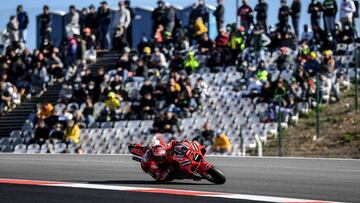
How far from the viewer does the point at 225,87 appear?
2039 cm

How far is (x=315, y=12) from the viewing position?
2111cm

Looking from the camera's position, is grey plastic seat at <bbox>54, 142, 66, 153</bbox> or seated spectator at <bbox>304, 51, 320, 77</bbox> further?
grey plastic seat at <bbox>54, 142, 66, 153</bbox>

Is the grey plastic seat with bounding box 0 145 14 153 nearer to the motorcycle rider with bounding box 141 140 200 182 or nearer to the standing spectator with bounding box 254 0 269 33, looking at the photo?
the standing spectator with bounding box 254 0 269 33

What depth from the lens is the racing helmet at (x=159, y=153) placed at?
10327 mm

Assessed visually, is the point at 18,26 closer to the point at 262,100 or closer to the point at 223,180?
the point at 262,100

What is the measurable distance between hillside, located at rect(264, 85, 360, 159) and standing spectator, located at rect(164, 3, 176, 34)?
19.9 feet

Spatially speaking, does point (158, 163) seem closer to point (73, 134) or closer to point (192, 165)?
point (192, 165)

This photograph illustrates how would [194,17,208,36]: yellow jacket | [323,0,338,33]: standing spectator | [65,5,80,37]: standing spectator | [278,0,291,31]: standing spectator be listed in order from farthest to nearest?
1. [65,5,80,37]: standing spectator
2. [194,17,208,36]: yellow jacket
3. [278,0,291,31]: standing spectator
4. [323,0,338,33]: standing spectator

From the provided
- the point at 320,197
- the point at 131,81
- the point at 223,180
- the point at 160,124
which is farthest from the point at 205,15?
the point at 320,197

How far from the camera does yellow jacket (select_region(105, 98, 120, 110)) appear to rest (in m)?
21.2

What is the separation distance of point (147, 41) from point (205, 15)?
1.78m

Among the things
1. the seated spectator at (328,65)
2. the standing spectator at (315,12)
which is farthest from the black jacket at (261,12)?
the seated spectator at (328,65)

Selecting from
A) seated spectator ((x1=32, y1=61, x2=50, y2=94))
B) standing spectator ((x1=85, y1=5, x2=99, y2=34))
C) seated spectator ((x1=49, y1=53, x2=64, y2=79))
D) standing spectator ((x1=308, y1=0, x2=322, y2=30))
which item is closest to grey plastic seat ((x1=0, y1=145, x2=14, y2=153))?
seated spectator ((x1=32, y1=61, x2=50, y2=94))

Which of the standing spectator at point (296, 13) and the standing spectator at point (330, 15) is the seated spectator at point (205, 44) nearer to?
the standing spectator at point (296, 13)
